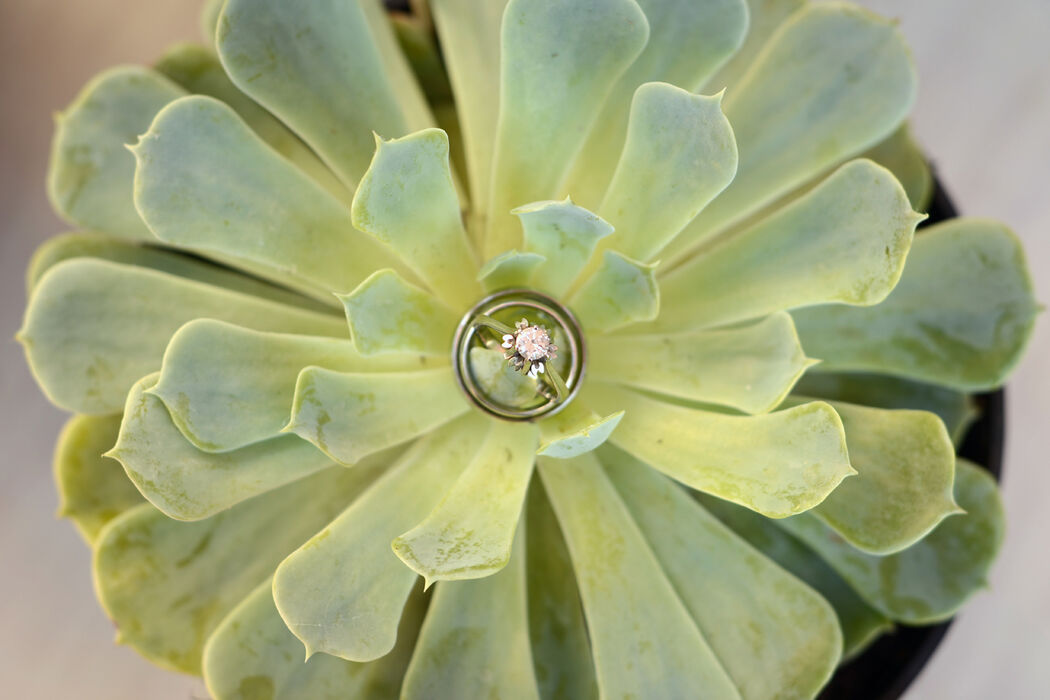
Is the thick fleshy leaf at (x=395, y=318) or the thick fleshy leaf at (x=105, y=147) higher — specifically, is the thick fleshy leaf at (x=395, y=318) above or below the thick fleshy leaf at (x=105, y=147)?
below

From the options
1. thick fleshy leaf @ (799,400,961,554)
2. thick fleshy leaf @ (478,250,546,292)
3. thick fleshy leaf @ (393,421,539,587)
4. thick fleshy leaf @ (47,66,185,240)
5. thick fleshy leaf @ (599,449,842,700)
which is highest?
thick fleshy leaf @ (47,66,185,240)

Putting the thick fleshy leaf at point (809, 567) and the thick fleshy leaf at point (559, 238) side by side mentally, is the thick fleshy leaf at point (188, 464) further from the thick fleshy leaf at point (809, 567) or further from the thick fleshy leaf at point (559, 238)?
the thick fleshy leaf at point (809, 567)

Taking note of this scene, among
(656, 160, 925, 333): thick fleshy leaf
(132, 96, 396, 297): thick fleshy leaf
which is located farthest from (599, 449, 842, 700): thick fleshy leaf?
(132, 96, 396, 297): thick fleshy leaf

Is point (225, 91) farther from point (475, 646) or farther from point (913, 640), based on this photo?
point (913, 640)

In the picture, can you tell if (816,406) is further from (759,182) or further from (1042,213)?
(1042,213)

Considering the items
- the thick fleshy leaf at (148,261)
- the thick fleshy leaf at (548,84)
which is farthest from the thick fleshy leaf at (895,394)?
the thick fleshy leaf at (148,261)

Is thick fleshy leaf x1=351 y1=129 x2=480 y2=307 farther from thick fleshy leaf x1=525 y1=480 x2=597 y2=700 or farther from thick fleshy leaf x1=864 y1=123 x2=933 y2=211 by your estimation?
thick fleshy leaf x1=864 y1=123 x2=933 y2=211

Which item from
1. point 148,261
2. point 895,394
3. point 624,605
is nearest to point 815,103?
point 895,394
